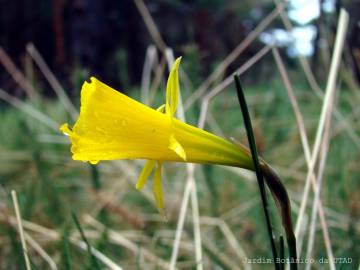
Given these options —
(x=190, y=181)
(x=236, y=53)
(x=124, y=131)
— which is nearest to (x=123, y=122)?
(x=124, y=131)

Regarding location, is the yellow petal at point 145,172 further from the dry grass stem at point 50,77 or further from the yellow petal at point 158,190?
the dry grass stem at point 50,77

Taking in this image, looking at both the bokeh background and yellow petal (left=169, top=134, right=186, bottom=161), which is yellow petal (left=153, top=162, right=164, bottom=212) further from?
the bokeh background

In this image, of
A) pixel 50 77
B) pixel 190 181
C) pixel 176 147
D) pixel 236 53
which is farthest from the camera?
pixel 50 77

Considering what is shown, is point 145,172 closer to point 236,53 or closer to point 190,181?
point 190,181

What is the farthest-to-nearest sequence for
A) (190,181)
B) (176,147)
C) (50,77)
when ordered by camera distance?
(50,77)
(190,181)
(176,147)

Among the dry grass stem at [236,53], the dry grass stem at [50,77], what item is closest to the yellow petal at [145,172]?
the dry grass stem at [236,53]

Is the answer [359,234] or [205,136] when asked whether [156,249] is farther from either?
[205,136]

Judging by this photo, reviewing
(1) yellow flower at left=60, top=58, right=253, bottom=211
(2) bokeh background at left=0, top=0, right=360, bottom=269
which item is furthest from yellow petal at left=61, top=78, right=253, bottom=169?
(2) bokeh background at left=0, top=0, right=360, bottom=269

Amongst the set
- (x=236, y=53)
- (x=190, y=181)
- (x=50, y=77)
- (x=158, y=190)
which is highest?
(x=50, y=77)
